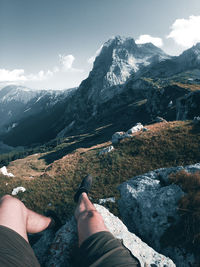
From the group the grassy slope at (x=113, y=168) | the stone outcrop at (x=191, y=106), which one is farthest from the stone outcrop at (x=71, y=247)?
the stone outcrop at (x=191, y=106)

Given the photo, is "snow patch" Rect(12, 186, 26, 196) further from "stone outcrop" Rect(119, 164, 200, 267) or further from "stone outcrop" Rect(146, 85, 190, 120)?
"stone outcrop" Rect(146, 85, 190, 120)

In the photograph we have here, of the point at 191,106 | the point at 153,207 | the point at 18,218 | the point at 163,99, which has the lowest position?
the point at 153,207

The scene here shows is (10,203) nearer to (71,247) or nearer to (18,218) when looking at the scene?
(18,218)

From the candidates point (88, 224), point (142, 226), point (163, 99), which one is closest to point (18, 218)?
point (88, 224)

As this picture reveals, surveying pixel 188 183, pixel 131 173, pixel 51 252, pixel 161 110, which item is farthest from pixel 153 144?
pixel 161 110

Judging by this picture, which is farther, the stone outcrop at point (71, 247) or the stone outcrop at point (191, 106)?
the stone outcrop at point (191, 106)

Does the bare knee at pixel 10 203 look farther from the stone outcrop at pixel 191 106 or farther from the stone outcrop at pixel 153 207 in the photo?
the stone outcrop at pixel 191 106
